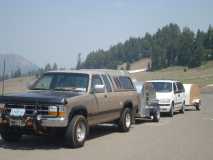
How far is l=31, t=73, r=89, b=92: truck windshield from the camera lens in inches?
492

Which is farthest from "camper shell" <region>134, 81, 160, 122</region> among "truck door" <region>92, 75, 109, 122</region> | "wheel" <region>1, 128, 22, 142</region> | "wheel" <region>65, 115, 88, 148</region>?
"wheel" <region>1, 128, 22, 142</region>

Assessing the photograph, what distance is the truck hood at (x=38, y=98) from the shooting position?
10.9m

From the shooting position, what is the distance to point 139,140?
13188 mm

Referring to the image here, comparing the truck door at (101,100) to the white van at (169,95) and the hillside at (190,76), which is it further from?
the hillside at (190,76)

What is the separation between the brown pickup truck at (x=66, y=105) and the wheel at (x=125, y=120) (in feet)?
0.13

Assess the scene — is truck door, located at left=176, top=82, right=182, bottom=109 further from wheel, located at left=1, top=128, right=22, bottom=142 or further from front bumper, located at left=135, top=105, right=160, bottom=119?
wheel, located at left=1, top=128, right=22, bottom=142

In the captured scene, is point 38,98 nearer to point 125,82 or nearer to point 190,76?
point 125,82

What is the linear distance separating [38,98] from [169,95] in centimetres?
1265

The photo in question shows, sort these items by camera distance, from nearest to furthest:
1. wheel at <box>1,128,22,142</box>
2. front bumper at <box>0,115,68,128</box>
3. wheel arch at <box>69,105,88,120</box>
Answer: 1. front bumper at <box>0,115,68,128</box>
2. wheel arch at <box>69,105,88,120</box>
3. wheel at <box>1,128,22,142</box>

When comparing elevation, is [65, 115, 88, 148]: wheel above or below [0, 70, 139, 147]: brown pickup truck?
below

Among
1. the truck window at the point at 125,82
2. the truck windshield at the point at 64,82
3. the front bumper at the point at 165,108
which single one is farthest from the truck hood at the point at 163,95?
the truck windshield at the point at 64,82

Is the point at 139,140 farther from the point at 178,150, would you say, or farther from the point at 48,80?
the point at 48,80

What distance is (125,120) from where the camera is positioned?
14.9 m

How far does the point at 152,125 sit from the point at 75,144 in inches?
273
